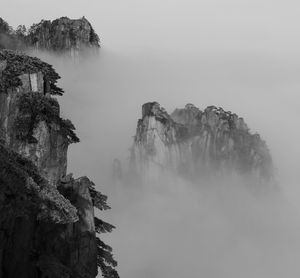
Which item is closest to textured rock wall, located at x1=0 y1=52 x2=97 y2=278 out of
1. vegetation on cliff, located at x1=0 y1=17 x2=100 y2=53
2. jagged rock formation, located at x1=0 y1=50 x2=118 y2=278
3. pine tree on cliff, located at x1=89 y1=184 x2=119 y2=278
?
jagged rock formation, located at x1=0 y1=50 x2=118 y2=278

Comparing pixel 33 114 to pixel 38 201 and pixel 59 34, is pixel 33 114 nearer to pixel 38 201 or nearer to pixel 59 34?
pixel 38 201

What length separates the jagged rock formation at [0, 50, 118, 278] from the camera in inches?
835

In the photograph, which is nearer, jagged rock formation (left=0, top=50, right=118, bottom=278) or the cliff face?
jagged rock formation (left=0, top=50, right=118, bottom=278)

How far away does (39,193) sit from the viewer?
2133cm

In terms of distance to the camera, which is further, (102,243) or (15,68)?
(15,68)

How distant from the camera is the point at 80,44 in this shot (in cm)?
19338

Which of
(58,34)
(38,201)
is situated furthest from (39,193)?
(58,34)

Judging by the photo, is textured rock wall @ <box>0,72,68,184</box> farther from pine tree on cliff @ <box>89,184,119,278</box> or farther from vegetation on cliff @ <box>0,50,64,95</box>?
pine tree on cliff @ <box>89,184,119,278</box>

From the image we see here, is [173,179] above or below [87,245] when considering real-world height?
above

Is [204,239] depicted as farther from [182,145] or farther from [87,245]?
[87,245]

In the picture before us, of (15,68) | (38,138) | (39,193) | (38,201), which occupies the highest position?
(15,68)

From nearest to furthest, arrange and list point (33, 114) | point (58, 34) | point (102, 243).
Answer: point (102, 243)
point (33, 114)
point (58, 34)

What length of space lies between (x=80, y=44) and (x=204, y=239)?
288 ft

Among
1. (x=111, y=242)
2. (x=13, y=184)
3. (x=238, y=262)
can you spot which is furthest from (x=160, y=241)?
(x=13, y=184)
